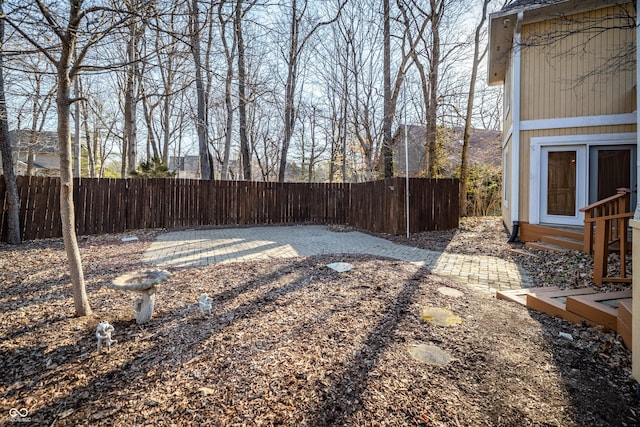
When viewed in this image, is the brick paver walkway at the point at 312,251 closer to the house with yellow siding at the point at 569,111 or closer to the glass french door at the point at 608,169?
Answer: the house with yellow siding at the point at 569,111

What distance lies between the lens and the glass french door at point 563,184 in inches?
259

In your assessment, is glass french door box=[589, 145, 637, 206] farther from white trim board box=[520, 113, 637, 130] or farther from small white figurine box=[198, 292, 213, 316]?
small white figurine box=[198, 292, 213, 316]

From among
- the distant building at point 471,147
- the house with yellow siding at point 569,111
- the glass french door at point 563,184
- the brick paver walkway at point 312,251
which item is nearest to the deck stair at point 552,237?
the house with yellow siding at point 569,111

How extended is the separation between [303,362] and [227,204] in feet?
30.3

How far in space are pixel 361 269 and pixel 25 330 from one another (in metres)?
3.55

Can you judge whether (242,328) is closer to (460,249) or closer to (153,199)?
(460,249)

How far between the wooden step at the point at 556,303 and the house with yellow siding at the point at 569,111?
394cm

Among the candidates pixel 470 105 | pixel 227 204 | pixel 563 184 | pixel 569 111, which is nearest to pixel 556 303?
pixel 563 184

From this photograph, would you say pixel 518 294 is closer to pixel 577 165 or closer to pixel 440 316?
pixel 440 316

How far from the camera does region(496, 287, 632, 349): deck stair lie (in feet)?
8.59

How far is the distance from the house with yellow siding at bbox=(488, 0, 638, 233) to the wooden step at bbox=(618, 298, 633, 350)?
4.77m

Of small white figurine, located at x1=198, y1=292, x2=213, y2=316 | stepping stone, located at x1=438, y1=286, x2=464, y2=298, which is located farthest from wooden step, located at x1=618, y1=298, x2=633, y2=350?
small white figurine, located at x1=198, y1=292, x2=213, y2=316

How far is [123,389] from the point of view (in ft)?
6.32

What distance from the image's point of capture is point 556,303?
10.8ft
